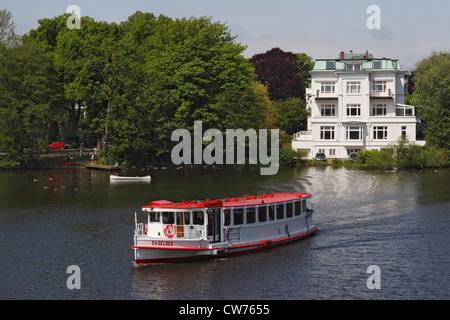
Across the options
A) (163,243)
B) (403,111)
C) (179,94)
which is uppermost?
(179,94)

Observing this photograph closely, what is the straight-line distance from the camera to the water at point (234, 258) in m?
42.0

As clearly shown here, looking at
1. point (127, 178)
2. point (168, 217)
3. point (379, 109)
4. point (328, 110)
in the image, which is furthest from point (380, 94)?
point (168, 217)

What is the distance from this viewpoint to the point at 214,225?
49562 millimetres

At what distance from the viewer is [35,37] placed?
450ft

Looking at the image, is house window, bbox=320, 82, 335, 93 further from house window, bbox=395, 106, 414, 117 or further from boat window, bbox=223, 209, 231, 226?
boat window, bbox=223, 209, 231, 226

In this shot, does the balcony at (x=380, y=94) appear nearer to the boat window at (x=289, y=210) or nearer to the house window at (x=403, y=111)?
the house window at (x=403, y=111)

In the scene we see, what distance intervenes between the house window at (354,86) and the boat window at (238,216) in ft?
276

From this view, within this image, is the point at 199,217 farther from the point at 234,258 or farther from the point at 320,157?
the point at 320,157

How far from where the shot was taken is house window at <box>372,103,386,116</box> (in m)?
130

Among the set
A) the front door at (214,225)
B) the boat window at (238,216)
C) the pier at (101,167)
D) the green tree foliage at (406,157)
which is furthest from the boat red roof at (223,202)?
the green tree foliage at (406,157)

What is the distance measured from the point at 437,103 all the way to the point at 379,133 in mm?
13147

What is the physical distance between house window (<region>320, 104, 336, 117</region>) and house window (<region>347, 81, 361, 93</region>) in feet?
17.0
